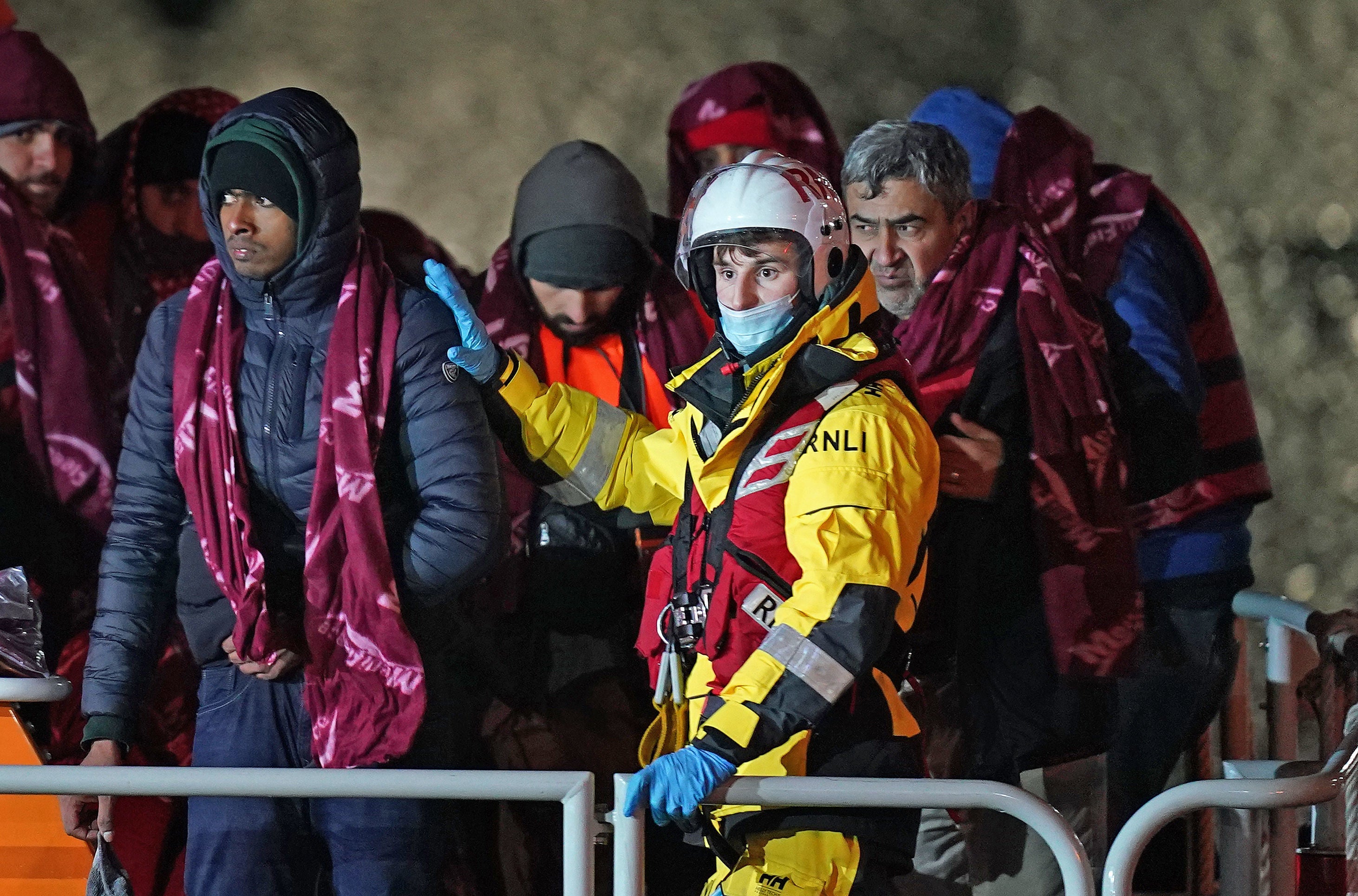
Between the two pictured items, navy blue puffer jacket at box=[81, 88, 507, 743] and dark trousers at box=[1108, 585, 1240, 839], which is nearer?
navy blue puffer jacket at box=[81, 88, 507, 743]

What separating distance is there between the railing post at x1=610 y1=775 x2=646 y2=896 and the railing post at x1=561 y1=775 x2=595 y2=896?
0.04 metres

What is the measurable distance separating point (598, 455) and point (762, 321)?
0.43 meters

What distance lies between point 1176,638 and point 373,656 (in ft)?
5.63

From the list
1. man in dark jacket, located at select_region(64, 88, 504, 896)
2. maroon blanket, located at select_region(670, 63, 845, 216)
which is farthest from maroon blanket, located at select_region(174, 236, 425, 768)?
maroon blanket, located at select_region(670, 63, 845, 216)

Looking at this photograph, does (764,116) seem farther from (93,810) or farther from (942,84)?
(93,810)

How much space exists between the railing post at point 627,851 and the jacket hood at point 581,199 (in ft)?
5.13

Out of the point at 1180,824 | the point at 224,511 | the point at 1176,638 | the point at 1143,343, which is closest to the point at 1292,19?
the point at 1143,343

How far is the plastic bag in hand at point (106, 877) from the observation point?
2.65 meters

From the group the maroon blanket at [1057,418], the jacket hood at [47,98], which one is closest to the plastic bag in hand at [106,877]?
the jacket hood at [47,98]

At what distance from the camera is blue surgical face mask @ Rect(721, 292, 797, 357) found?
2605 mm

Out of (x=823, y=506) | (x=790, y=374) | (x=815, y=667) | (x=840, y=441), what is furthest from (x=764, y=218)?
(x=815, y=667)

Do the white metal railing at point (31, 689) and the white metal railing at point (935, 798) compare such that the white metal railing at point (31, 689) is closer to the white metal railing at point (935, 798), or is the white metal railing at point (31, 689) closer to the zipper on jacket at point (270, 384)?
the zipper on jacket at point (270, 384)

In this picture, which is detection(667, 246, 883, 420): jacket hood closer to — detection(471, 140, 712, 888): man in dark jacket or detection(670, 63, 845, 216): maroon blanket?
detection(471, 140, 712, 888): man in dark jacket

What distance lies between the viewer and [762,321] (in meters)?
2.61
